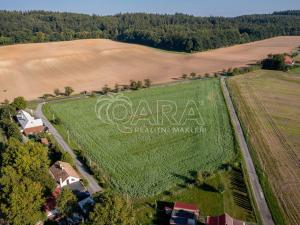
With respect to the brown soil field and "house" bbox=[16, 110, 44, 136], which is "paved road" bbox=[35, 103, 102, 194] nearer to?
"house" bbox=[16, 110, 44, 136]

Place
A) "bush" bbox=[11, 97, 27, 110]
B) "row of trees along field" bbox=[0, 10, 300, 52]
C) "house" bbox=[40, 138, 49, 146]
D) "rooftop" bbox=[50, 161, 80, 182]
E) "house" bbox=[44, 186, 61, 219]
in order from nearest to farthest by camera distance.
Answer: "house" bbox=[44, 186, 61, 219] < "rooftop" bbox=[50, 161, 80, 182] < "house" bbox=[40, 138, 49, 146] < "bush" bbox=[11, 97, 27, 110] < "row of trees along field" bbox=[0, 10, 300, 52]


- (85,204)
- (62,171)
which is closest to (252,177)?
(85,204)

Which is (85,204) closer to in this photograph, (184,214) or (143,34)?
(184,214)

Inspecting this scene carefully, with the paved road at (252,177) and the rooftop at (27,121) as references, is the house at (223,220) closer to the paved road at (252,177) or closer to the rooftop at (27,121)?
the paved road at (252,177)

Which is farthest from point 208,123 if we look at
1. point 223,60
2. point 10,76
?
point 223,60

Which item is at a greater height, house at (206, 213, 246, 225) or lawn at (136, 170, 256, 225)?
house at (206, 213, 246, 225)

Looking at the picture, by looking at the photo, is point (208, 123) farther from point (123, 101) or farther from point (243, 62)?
point (243, 62)

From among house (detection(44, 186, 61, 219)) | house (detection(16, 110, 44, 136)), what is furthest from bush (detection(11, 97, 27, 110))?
house (detection(44, 186, 61, 219))
